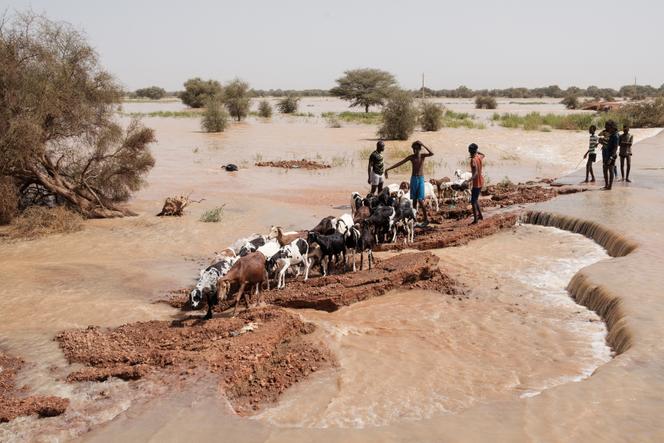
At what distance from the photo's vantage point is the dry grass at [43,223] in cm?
1352

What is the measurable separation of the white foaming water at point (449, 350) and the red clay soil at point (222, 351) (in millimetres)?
275

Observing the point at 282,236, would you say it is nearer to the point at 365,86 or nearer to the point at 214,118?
the point at 214,118

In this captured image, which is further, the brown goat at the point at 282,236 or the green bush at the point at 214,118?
the green bush at the point at 214,118

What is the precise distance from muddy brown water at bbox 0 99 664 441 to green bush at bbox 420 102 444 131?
20875mm

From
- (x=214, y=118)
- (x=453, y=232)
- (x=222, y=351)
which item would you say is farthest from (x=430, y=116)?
(x=222, y=351)

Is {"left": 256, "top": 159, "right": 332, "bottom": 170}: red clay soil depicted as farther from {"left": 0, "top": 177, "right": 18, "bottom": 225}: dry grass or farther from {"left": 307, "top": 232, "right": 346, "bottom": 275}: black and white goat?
{"left": 307, "top": 232, "right": 346, "bottom": 275}: black and white goat

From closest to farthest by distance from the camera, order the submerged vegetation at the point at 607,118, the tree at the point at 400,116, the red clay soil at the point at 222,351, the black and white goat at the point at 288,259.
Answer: the red clay soil at the point at 222,351
the black and white goat at the point at 288,259
the tree at the point at 400,116
the submerged vegetation at the point at 607,118

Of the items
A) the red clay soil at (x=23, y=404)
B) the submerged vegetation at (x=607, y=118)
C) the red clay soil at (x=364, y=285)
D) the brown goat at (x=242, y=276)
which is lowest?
the red clay soil at (x=23, y=404)

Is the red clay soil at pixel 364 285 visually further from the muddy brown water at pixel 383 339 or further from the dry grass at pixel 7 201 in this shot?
the dry grass at pixel 7 201

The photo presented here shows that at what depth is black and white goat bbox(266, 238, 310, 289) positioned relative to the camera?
30.2ft

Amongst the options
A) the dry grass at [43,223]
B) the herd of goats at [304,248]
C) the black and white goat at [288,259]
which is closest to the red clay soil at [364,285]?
the black and white goat at [288,259]

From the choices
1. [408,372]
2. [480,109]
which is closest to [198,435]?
[408,372]

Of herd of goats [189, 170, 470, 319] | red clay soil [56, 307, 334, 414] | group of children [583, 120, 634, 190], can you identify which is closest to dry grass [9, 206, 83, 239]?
herd of goats [189, 170, 470, 319]

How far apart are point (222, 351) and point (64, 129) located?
10.8 meters
